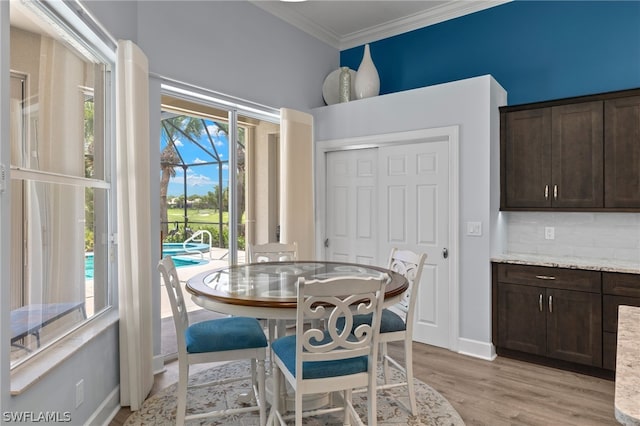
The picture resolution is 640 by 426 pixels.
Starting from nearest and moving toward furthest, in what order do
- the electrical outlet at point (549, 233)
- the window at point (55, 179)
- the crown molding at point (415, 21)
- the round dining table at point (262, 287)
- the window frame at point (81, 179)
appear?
→ the window frame at point (81, 179) < the window at point (55, 179) < the round dining table at point (262, 287) < the electrical outlet at point (549, 233) < the crown molding at point (415, 21)

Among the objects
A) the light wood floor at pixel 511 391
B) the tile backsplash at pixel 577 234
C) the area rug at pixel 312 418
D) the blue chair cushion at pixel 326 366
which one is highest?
the tile backsplash at pixel 577 234

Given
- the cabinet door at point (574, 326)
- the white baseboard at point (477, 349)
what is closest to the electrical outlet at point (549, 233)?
the cabinet door at point (574, 326)

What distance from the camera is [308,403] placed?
2.50 meters

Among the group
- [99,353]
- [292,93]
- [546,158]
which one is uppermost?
[292,93]

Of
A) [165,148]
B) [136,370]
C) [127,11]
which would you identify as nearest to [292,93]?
[165,148]

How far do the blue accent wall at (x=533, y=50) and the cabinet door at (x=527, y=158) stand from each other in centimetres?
36

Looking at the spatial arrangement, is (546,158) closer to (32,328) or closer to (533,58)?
(533,58)

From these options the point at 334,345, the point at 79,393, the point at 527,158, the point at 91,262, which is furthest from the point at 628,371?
the point at 527,158

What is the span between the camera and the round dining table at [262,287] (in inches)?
77.6

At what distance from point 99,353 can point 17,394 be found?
0.82 meters

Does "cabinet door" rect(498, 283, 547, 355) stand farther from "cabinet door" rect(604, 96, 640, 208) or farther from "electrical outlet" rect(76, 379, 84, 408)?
"electrical outlet" rect(76, 379, 84, 408)

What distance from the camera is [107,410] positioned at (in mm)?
2445

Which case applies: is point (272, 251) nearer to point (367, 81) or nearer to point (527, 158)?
point (367, 81)

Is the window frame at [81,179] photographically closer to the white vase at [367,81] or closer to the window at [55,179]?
the window at [55,179]
